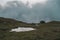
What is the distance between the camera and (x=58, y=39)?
2438 inches

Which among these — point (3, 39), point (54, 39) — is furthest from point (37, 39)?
point (3, 39)

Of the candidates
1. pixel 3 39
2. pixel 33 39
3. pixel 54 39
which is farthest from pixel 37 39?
pixel 3 39

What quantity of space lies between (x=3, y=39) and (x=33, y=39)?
1137 centimetres

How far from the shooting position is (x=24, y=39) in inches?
2486

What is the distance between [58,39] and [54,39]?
1.47 meters

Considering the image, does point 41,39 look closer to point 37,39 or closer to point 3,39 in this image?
point 37,39

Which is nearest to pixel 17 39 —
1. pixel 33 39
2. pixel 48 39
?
pixel 33 39

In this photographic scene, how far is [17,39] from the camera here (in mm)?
62438

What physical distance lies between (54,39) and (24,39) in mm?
10483

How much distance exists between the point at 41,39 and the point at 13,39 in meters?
9.72

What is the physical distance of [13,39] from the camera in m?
62.3

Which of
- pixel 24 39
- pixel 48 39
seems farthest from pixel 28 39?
pixel 48 39

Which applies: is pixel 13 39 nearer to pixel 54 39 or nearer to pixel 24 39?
pixel 24 39

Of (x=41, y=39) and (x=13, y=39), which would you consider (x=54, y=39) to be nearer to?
(x=41, y=39)
